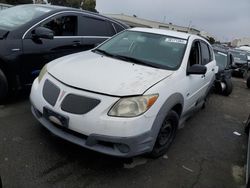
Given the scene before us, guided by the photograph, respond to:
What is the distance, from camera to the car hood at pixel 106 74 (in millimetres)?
2947

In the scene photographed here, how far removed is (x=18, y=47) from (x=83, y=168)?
7.63ft

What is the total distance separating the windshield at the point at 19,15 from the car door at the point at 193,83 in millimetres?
2774

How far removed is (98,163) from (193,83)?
1974mm

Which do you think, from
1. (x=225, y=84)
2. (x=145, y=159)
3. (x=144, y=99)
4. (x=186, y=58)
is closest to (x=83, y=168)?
(x=145, y=159)

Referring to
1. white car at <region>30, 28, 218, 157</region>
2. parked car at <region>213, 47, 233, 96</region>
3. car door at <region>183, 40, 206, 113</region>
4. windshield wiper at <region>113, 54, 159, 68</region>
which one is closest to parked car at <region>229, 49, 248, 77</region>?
parked car at <region>213, 47, 233, 96</region>

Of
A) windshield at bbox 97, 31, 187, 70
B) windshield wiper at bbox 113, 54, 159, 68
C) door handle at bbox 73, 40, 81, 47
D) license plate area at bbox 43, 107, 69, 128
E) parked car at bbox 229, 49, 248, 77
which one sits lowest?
parked car at bbox 229, 49, 248, 77

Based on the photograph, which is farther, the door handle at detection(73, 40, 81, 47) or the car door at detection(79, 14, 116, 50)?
the car door at detection(79, 14, 116, 50)

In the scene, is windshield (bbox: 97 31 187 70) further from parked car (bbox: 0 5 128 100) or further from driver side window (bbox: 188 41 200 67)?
parked car (bbox: 0 5 128 100)

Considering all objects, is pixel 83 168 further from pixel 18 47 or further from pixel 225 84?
pixel 225 84

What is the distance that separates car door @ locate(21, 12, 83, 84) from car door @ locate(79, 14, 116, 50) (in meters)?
0.15

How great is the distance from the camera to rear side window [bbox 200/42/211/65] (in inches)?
197

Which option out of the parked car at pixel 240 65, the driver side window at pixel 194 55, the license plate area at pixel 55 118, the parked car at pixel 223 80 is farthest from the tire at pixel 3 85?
the parked car at pixel 240 65

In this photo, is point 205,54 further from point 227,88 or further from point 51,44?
point 227,88

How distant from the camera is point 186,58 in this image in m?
3.97
